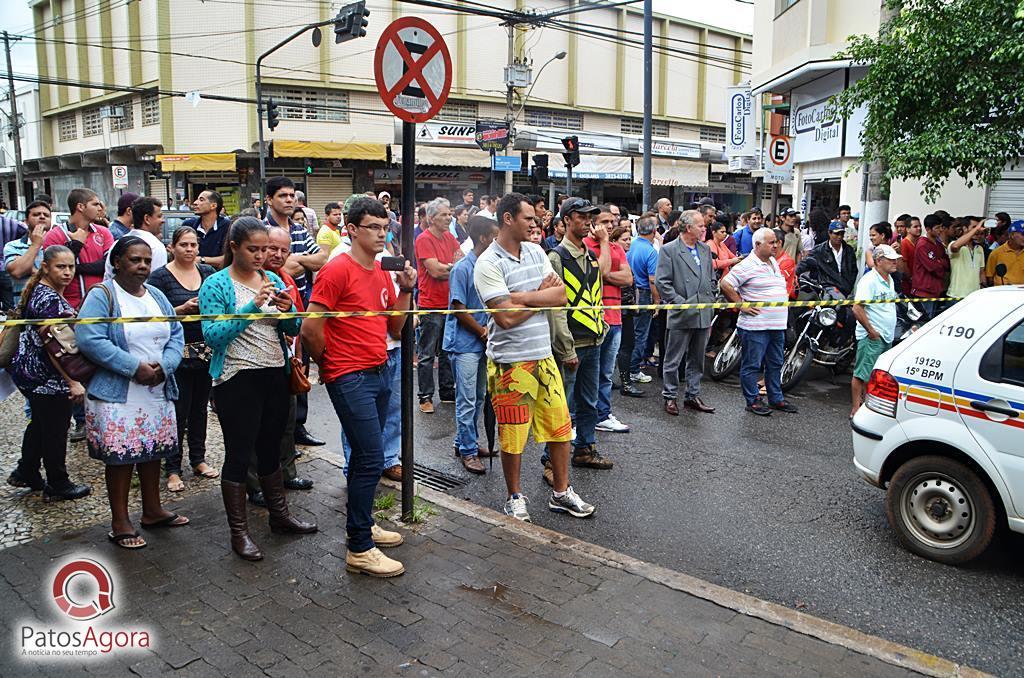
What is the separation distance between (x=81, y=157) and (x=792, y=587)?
4379 centimetres

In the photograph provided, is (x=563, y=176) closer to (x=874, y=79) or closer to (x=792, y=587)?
(x=874, y=79)

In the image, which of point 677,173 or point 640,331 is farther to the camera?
point 677,173

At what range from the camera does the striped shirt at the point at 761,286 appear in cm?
804

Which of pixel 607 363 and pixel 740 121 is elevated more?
pixel 740 121

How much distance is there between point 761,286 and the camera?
8.05 meters

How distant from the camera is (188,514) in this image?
5.22 m

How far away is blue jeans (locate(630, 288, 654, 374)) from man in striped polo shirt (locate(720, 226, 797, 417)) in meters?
1.52

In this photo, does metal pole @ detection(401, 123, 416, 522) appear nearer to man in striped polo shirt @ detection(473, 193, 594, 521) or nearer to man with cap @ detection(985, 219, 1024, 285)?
man in striped polo shirt @ detection(473, 193, 594, 521)

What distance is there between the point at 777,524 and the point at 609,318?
250 cm

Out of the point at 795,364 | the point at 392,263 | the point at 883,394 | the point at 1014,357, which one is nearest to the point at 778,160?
the point at 795,364

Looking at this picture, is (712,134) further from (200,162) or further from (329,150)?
(200,162)

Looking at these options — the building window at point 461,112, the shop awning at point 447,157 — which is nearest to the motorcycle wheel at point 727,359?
the shop awning at point 447,157

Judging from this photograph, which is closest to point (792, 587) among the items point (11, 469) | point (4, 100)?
point (11, 469)

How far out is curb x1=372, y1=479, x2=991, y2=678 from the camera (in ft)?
11.6
